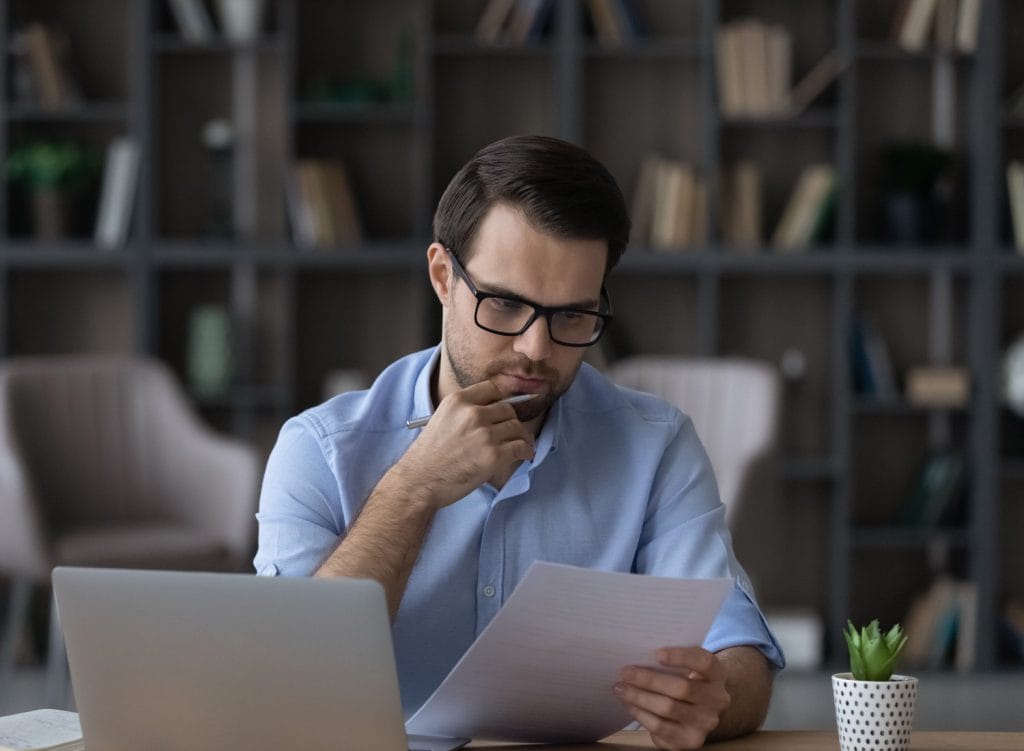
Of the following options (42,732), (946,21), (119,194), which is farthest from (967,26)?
(42,732)

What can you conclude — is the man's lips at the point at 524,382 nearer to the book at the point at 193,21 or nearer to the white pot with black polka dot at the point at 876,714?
the white pot with black polka dot at the point at 876,714

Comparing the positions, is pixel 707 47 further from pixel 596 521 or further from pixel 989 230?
pixel 596 521

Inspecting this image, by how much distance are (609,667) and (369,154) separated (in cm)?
→ 369

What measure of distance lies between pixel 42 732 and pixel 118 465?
2942mm

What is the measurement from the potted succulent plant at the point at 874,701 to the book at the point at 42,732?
694mm

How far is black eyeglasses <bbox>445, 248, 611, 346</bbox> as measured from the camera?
5.31ft

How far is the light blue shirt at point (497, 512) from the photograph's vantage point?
66.4 inches

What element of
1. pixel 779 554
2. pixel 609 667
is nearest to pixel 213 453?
pixel 779 554

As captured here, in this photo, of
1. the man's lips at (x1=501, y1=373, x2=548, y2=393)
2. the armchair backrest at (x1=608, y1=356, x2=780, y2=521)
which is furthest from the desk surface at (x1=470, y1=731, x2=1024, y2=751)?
the armchair backrest at (x1=608, y1=356, x2=780, y2=521)

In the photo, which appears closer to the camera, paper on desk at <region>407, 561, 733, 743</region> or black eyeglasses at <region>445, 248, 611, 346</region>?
paper on desk at <region>407, 561, 733, 743</region>

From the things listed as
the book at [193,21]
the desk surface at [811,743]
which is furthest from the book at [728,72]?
the desk surface at [811,743]

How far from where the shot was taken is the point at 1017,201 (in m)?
4.63

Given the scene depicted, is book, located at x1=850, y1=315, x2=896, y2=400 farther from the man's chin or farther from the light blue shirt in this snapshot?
the man's chin

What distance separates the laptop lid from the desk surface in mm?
266
